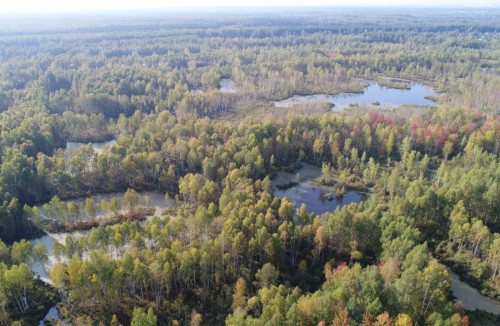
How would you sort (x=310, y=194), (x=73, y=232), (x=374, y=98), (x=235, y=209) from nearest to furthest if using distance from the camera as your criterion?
(x=235, y=209), (x=73, y=232), (x=310, y=194), (x=374, y=98)

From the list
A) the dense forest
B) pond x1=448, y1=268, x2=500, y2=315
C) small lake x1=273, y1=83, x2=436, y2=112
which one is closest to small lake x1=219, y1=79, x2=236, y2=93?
the dense forest

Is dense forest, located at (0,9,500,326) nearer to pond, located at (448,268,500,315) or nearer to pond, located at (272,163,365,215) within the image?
pond, located at (448,268,500,315)

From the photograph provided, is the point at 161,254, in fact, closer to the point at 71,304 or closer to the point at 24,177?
the point at 71,304

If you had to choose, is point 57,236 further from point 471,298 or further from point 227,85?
point 227,85

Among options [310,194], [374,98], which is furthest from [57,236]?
[374,98]

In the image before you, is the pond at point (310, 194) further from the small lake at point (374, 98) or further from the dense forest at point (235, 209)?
the small lake at point (374, 98)

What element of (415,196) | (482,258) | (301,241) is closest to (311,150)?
(415,196)
